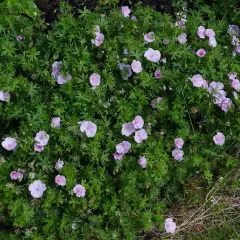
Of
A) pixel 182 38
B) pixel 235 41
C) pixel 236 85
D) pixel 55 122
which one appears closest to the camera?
pixel 55 122

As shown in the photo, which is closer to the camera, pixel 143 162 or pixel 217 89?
pixel 143 162

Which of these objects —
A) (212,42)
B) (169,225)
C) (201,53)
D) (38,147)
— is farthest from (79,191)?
(212,42)

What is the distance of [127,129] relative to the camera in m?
3.88

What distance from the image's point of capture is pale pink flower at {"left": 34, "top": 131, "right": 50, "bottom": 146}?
375cm

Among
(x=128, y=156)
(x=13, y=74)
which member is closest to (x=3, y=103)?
(x=13, y=74)

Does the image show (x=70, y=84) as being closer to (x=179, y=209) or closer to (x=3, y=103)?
(x=3, y=103)

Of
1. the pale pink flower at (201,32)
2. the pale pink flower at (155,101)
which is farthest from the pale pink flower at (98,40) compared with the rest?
the pale pink flower at (201,32)

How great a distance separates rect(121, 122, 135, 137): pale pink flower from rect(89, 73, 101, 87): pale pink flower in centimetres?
36

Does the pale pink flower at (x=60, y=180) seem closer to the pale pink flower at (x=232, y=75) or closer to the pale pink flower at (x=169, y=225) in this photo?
the pale pink flower at (x=169, y=225)

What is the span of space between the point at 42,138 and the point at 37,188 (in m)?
0.35

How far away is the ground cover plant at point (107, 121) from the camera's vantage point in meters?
3.76

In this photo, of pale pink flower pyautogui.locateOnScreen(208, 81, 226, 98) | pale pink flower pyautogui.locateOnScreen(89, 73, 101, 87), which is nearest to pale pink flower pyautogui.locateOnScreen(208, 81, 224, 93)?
pale pink flower pyautogui.locateOnScreen(208, 81, 226, 98)

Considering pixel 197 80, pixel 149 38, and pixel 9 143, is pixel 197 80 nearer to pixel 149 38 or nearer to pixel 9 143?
pixel 149 38

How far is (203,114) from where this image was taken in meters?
4.16
